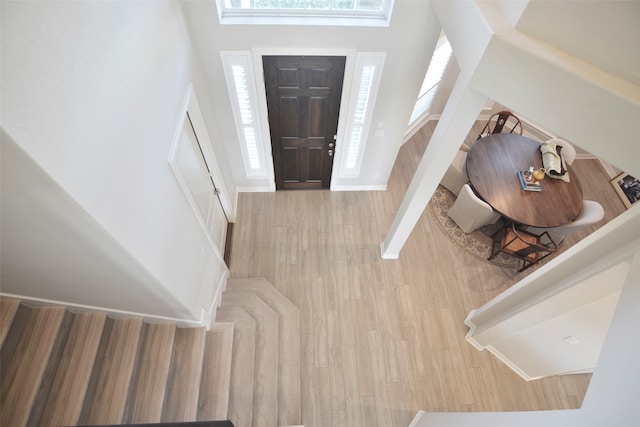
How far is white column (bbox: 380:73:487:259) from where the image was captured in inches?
105

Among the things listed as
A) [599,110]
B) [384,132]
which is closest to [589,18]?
[599,110]

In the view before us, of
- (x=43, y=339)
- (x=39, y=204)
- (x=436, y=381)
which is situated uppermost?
(x=39, y=204)

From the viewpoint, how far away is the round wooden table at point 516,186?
4.28 m

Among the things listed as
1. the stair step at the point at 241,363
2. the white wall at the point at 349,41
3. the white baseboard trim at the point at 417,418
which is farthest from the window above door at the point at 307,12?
the white baseboard trim at the point at 417,418

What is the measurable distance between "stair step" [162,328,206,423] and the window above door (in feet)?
9.54

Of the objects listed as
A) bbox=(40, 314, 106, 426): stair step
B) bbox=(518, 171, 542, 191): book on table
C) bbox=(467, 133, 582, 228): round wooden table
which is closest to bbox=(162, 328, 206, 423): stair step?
bbox=(40, 314, 106, 426): stair step

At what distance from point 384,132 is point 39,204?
3.66 metres

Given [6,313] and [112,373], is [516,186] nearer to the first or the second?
[112,373]

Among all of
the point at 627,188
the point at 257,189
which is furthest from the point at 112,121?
the point at 627,188

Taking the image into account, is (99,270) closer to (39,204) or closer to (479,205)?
(39,204)

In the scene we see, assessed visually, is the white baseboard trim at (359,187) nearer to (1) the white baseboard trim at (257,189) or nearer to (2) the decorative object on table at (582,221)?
(1) the white baseboard trim at (257,189)

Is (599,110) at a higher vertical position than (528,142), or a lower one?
higher

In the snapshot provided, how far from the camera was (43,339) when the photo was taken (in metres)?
2.24

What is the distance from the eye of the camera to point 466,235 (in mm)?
4945
